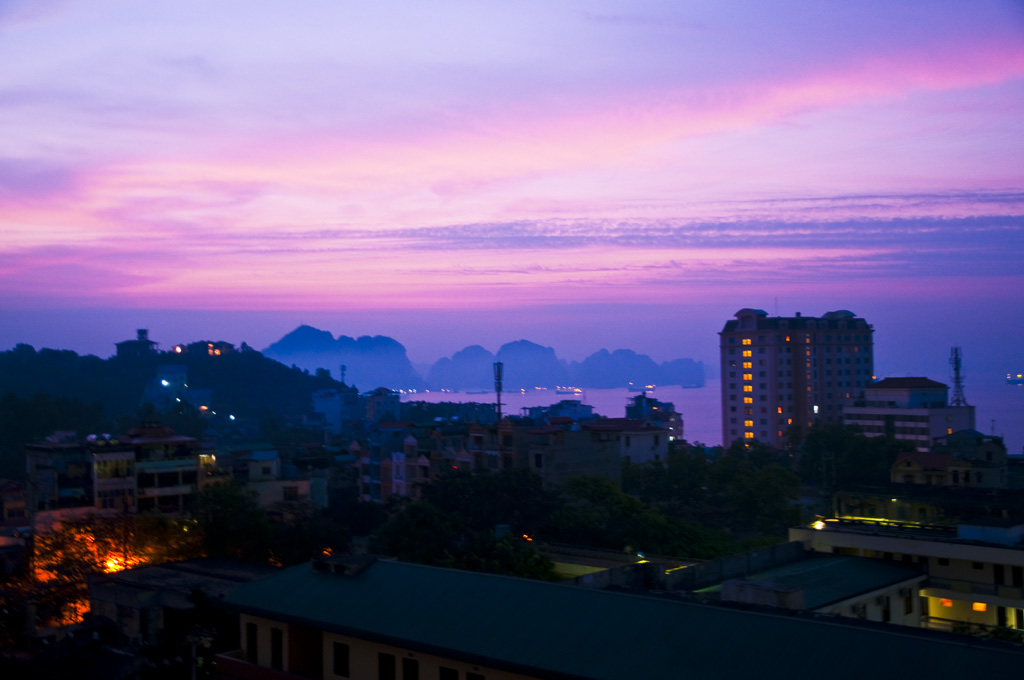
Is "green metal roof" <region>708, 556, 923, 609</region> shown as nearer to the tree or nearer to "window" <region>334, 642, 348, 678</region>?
"window" <region>334, 642, 348, 678</region>

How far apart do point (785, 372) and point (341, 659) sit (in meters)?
59.2

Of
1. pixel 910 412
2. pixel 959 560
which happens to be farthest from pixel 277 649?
pixel 910 412

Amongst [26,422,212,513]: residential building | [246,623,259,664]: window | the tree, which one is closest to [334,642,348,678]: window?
[246,623,259,664]: window

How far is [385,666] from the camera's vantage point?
963 cm

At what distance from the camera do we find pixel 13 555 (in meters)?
22.4

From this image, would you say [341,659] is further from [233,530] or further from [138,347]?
[138,347]

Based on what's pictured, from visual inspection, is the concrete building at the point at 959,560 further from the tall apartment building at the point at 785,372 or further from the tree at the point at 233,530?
Answer: the tall apartment building at the point at 785,372

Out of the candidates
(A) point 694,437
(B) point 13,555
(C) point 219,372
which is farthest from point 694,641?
(A) point 694,437

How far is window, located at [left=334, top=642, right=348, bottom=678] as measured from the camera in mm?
10039

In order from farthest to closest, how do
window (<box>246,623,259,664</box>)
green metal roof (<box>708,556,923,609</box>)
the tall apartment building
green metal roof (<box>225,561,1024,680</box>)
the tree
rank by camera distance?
the tall apartment building, the tree, green metal roof (<box>708,556,923,609</box>), window (<box>246,623,259,664</box>), green metal roof (<box>225,561,1024,680</box>)

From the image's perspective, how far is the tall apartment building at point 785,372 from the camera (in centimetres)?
6469

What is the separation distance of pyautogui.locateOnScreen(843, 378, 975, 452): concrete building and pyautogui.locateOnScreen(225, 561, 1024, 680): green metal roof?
148 feet

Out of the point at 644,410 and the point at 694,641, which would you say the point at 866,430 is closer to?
the point at 644,410

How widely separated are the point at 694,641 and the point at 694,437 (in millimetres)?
102718
